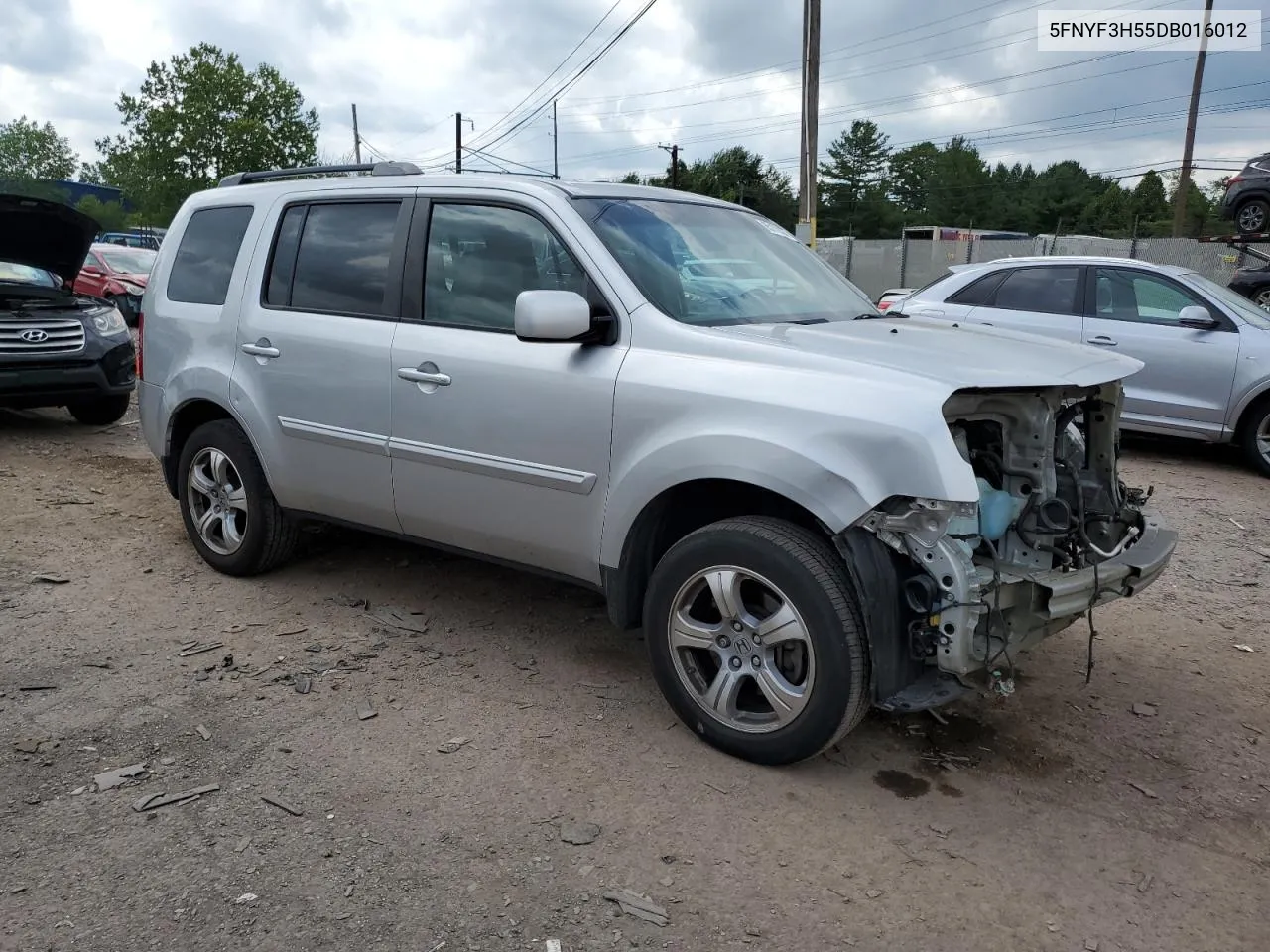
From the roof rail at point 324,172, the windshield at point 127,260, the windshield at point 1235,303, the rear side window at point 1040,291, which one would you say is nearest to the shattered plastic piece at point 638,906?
the roof rail at point 324,172

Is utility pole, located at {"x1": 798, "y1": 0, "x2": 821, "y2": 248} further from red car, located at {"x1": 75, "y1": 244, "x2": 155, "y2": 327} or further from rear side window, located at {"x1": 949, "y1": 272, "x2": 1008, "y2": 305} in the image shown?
red car, located at {"x1": 75, "y1": 244, "x2": 155, "y2": 327}

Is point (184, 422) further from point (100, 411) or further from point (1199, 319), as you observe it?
point (1199, 319)

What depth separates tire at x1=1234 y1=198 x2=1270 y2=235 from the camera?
15.4 m

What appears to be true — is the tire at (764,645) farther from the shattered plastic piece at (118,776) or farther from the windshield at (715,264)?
the shattered plastic piece at (118,776)

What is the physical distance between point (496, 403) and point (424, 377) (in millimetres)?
392

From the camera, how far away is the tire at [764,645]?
3072mm

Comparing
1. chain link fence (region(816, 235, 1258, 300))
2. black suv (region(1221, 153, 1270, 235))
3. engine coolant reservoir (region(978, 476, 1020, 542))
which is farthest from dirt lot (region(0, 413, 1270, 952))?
chain link fence (region(816, 235, 1258, 300))

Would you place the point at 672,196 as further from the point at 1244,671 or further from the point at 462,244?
the point at 1244,671

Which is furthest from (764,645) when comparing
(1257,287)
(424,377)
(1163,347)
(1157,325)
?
(1257,287)

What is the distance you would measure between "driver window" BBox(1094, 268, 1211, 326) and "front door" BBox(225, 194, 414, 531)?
641 centimetres

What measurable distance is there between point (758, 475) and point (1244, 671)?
8.49 ft

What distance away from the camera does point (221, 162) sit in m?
39.5

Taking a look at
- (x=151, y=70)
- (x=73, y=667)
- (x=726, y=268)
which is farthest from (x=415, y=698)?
(x=151, y=70)

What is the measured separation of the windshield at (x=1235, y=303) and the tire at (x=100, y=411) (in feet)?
30.4
